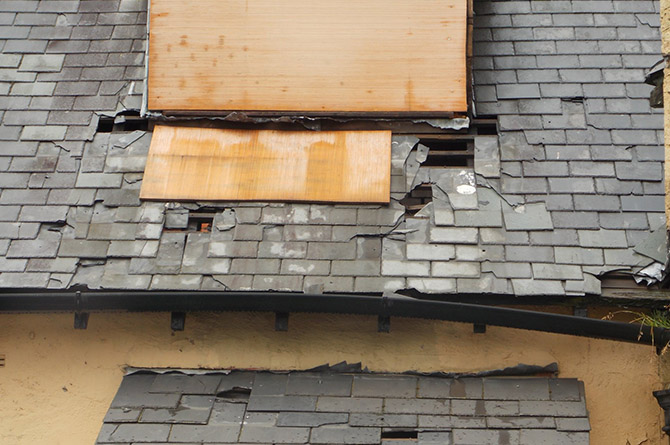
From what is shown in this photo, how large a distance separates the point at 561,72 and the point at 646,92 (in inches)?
30.2

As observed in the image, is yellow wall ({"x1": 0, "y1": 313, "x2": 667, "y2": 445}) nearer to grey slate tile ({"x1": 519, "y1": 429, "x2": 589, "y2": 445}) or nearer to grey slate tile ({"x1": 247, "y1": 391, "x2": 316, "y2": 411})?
grey slate tile ({"x1": 247, "y1": 391, "x2": 316, "y2": 411})

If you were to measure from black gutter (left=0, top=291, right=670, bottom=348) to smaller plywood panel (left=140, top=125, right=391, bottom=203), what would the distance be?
991 mm

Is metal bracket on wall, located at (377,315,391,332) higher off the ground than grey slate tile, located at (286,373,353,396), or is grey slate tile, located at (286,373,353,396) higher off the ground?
metal bracket on wall, located at (377,315,391,332)

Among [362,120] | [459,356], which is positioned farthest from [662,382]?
[362,120]

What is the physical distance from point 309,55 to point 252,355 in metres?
2.75

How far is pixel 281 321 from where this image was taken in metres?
7.26

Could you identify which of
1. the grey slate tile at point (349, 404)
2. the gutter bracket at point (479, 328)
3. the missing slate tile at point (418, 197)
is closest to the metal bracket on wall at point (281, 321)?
the grey slate tile at point (349, 404)

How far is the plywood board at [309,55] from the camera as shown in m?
8.06

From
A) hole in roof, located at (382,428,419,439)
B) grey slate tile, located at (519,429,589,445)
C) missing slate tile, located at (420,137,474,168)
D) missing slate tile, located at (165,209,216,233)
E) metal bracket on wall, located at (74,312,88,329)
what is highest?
→ missing slate tile, located at (420,137,474,168)

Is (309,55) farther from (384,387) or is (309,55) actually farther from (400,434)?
(400,434)

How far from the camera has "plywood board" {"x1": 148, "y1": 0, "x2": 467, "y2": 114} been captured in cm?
806

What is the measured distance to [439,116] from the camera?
26.3 feet

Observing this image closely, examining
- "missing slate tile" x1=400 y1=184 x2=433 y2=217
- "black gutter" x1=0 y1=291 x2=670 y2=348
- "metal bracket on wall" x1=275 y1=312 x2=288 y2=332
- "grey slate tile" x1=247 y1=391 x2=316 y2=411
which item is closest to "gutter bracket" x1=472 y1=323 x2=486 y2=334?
"black gutter" x1=0 y1=291 x2=670 y2=348

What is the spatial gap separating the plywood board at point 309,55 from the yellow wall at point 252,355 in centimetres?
199
